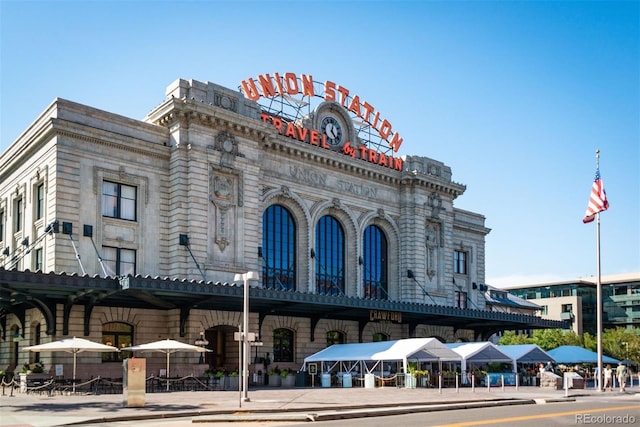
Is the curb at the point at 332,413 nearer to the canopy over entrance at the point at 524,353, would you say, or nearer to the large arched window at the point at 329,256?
the canopy over entrance at the point at 524,353

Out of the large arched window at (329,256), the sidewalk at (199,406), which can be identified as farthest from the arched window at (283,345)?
the sidewalk at (199,406)

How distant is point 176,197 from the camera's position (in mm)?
45062

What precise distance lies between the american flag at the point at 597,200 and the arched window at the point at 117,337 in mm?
28394

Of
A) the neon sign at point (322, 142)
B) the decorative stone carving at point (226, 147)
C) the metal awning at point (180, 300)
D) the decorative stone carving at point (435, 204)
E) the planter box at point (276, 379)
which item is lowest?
the planter box at point (276, 379)

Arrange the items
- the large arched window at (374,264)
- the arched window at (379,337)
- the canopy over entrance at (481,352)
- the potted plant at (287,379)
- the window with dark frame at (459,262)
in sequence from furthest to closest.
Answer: the window with dark frame at (459,262) < the large arched window at (374,264) < the arched window at (379,337) < the canopy over entrance at (481,352) < the potted plant at (287,379)

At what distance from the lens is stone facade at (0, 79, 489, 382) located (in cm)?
4150

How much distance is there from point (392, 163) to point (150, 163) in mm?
22535

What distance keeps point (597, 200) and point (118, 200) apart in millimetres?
28736

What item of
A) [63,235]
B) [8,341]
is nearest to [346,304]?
[63,235]

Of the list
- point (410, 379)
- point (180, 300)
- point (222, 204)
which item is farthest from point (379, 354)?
point (222, 204)

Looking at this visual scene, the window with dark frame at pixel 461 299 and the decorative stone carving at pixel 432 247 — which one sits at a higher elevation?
the decorative stone carving at pixel 432 247

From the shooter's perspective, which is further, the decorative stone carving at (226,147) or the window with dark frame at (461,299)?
the window with dark frame at (461,299)

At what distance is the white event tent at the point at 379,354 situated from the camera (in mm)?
42562

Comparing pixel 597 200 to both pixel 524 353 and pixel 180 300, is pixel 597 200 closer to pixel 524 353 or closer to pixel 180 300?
pixel 524 353
